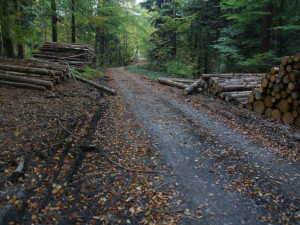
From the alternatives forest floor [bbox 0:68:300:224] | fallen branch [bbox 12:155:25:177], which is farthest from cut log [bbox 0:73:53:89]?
fallen branch [bbox 12:155:25:177]

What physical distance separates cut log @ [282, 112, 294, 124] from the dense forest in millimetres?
5494

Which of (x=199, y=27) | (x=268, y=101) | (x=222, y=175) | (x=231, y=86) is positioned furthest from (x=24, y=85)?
(x=199, y=27)

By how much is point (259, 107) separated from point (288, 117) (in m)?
1.14

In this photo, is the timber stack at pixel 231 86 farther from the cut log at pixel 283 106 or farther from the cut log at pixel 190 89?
the cut log at pixel 283 106

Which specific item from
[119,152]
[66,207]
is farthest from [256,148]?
[66,207]

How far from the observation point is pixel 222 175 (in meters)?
3.47

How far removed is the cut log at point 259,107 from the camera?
22.4ft

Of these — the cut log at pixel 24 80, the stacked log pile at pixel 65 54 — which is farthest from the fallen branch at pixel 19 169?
the stacked log pile at pixel 65 54

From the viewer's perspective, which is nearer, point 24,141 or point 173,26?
point 24,141

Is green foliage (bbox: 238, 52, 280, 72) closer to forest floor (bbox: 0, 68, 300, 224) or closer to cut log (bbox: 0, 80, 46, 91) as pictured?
forest floor (bbox: 0, 68, 300, 224)

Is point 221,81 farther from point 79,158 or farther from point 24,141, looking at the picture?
point 24,141

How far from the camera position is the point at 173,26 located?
19.3 m

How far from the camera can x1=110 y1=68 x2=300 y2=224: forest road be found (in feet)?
8.75

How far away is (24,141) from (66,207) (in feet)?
6.99
